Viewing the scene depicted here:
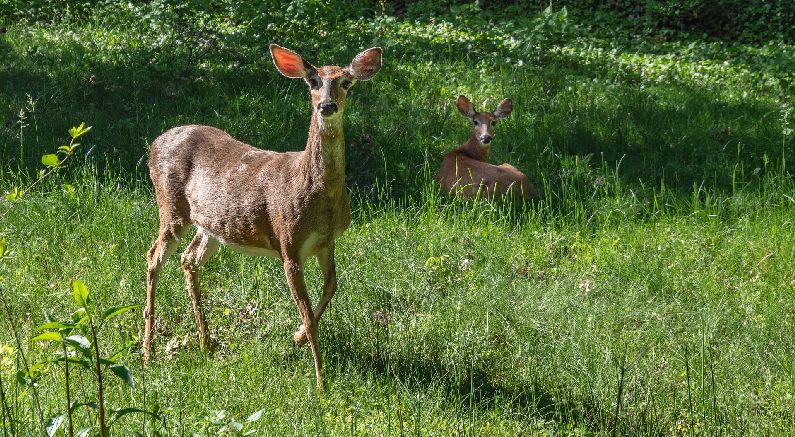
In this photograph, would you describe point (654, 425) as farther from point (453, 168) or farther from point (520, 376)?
point (453, 168)

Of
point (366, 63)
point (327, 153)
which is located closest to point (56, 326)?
Result: point (327, 153)

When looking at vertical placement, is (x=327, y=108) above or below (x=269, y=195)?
above

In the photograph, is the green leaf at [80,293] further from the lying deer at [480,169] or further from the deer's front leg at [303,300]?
the lying deer at [480,169]

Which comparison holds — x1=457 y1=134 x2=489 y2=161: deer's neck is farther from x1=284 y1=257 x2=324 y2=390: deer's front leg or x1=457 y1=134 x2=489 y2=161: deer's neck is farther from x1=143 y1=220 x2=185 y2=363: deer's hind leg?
x1=284 y1=257 x2=324 y2=390: deer's front leg

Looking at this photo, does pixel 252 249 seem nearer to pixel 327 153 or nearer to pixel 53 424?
pixel 327 153

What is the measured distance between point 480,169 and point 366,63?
330cm

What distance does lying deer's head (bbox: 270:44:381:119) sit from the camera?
5559 mm

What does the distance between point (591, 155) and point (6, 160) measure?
507 centimetres

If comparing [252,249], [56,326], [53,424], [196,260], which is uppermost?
[56,326]

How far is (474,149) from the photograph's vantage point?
1004 cm

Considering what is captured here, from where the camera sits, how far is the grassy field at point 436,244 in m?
5.27

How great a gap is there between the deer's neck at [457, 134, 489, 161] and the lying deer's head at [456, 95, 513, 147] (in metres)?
0.06

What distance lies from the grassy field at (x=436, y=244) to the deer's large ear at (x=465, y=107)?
0.40m

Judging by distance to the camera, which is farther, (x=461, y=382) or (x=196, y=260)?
(x=196, y=260)
